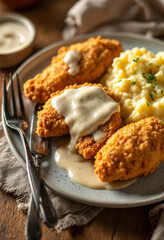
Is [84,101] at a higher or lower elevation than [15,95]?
higher

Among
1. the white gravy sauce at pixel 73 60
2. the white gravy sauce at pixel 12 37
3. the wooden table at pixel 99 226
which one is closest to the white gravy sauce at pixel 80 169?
the wooden table at pixel 99 226

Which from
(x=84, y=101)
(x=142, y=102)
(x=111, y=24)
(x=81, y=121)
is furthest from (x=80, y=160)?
(x=111, y=24)

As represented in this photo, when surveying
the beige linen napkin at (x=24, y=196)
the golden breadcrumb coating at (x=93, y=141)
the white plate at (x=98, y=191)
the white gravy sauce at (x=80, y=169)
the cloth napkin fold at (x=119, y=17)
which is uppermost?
the cloth napkin fold at (x=119, y=17)

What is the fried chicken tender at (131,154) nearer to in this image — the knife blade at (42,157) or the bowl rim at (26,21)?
the knife blade at (42,157)

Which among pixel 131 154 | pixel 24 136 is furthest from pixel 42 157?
pixel 131 154

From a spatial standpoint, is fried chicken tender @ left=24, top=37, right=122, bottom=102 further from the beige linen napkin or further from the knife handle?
the knife handle

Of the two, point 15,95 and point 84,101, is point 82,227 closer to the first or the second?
point 84,101

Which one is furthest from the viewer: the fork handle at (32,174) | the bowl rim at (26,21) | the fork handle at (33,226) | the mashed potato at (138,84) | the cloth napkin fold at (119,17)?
the cloth napkin fold at (119,17)
